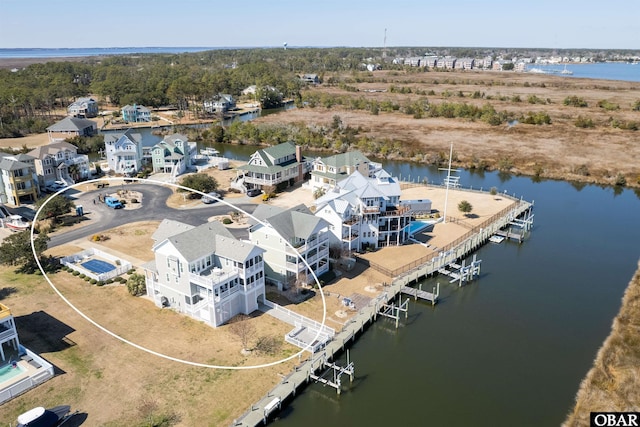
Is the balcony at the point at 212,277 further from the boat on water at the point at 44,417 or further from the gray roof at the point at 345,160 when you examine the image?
the gray roof at the point at 345,160

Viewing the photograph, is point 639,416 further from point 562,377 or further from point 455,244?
point 455,244

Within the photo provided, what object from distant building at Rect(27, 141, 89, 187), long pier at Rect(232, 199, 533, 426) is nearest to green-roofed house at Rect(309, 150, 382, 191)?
long pier at Rect(232, 199, 533, 426)

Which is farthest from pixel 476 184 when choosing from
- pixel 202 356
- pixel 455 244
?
pixel 202 356

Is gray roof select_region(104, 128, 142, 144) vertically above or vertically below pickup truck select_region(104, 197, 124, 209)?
above

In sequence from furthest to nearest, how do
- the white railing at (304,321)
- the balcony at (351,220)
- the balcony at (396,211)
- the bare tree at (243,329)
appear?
the balcony at (396,211) → the balcony at (351,220) → the white railing at (304,321) → the bare tree at (243,329)

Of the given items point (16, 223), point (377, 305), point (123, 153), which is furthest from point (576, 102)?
point (16, 223)

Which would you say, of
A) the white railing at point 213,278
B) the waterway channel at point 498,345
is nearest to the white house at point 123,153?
the white railing at point 213,278

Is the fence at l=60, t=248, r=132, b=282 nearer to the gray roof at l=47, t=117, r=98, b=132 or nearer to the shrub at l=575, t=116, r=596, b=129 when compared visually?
the gray roof at l=47, t=117, r=98, b=132
